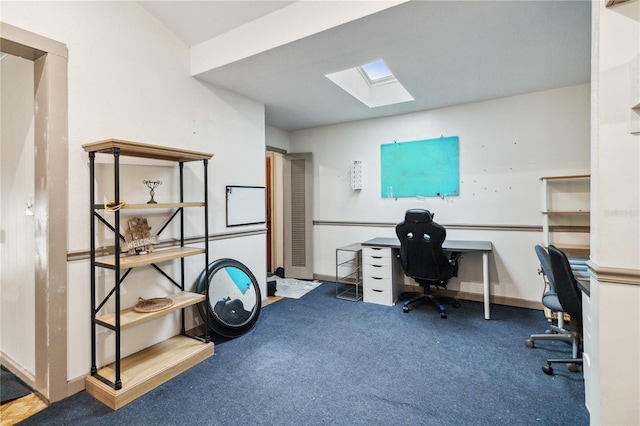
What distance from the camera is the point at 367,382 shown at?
6.61 ft

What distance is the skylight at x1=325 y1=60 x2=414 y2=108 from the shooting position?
10.8 ft

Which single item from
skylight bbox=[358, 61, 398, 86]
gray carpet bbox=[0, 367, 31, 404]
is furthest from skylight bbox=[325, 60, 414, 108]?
gray carpet bbox=[0, 367, 31, 404]

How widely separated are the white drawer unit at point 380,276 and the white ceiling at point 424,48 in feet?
5.99

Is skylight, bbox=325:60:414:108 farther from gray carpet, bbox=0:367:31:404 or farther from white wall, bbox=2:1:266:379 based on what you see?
gray carpet, bbox=0:367:31:404

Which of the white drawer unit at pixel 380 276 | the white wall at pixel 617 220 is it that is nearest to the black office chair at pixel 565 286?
the white wall at pixel 617 220

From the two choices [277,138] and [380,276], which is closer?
[380,276]

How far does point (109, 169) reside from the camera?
2131 millimetres

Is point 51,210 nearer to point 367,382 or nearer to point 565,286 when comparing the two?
point 367,382

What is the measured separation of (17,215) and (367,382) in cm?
274

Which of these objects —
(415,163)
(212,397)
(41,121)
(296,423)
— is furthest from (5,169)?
(415,163)

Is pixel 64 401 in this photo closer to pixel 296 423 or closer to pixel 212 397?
pixel 212 397

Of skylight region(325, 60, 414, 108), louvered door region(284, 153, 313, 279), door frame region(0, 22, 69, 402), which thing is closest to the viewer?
door frame region(0, 22, 69, 402)

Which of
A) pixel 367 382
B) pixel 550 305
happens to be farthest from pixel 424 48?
pixel 367 382

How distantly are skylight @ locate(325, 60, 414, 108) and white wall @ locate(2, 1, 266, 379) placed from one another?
1.27 metres
